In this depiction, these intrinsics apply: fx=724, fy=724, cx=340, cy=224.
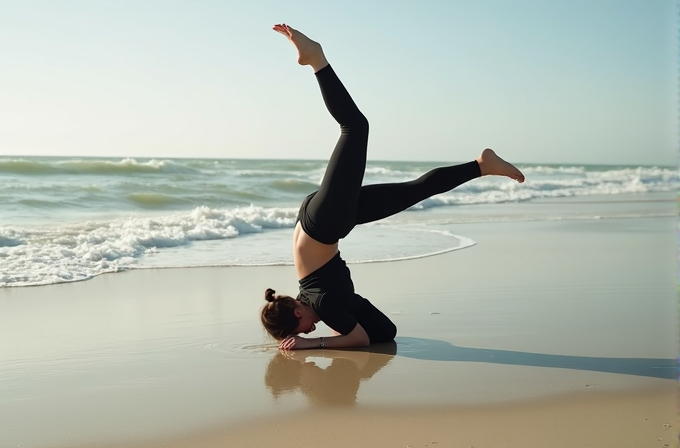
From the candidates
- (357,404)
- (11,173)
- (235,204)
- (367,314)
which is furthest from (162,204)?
(357,404)

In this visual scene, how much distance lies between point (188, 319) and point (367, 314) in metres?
1.68

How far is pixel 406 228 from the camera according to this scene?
13.5 metres

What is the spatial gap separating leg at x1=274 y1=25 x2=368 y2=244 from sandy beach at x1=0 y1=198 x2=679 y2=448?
3.07ft

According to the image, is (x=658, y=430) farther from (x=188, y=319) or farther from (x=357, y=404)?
(x=188, y=319)

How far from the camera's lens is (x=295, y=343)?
5.12 meters

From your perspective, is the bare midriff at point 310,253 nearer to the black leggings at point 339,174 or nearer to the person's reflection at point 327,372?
the black leggings at point 339,174

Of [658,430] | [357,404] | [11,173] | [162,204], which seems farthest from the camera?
[11,173]

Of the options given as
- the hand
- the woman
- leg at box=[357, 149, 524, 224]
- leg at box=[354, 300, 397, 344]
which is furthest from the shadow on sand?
leg at box=[357, 149, 524, 224]

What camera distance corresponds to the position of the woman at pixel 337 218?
4922 mm

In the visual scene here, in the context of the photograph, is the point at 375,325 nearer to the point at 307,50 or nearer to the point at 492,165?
the point at 492,165

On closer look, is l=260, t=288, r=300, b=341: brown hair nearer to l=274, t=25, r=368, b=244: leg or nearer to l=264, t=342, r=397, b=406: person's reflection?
l=264, t=342, r=397, b=406: person's reflection

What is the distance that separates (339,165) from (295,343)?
1.30 m

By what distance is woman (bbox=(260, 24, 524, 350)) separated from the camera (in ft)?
16.1

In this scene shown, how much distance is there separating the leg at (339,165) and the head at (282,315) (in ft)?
1.70
